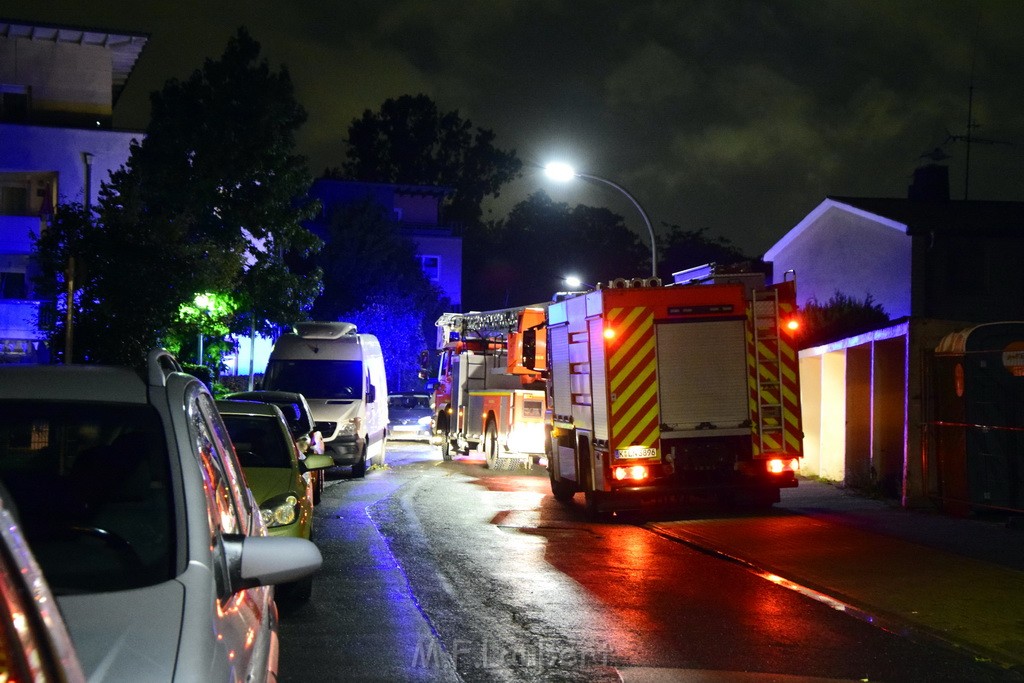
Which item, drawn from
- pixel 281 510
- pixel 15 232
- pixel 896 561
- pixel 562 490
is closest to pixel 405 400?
pixel 15 232

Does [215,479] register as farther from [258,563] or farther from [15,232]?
[15,232]

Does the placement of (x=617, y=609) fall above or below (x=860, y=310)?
below

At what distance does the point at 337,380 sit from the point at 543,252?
54.8 m

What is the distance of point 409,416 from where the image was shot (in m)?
40.0

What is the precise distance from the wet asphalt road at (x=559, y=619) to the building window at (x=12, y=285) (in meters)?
22.5

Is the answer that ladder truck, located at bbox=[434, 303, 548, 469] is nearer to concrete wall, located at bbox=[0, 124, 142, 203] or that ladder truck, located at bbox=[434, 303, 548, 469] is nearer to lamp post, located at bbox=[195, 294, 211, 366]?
lamp post, located at bbox=[195, 294, 211, 366]

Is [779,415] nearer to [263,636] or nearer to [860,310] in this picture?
[860,310]

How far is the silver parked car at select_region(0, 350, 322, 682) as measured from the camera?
310 cm

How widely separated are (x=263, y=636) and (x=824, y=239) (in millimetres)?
31531

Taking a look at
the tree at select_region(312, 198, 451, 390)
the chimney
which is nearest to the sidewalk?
the chimney

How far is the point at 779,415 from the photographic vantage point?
55.3 feet

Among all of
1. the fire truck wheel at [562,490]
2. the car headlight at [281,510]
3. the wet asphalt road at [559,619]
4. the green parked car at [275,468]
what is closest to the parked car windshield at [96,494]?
the wet asphalt road at [559,619]

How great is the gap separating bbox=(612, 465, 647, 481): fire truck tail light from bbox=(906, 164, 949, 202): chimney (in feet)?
77.5

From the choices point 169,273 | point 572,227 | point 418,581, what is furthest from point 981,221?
point 572,227
